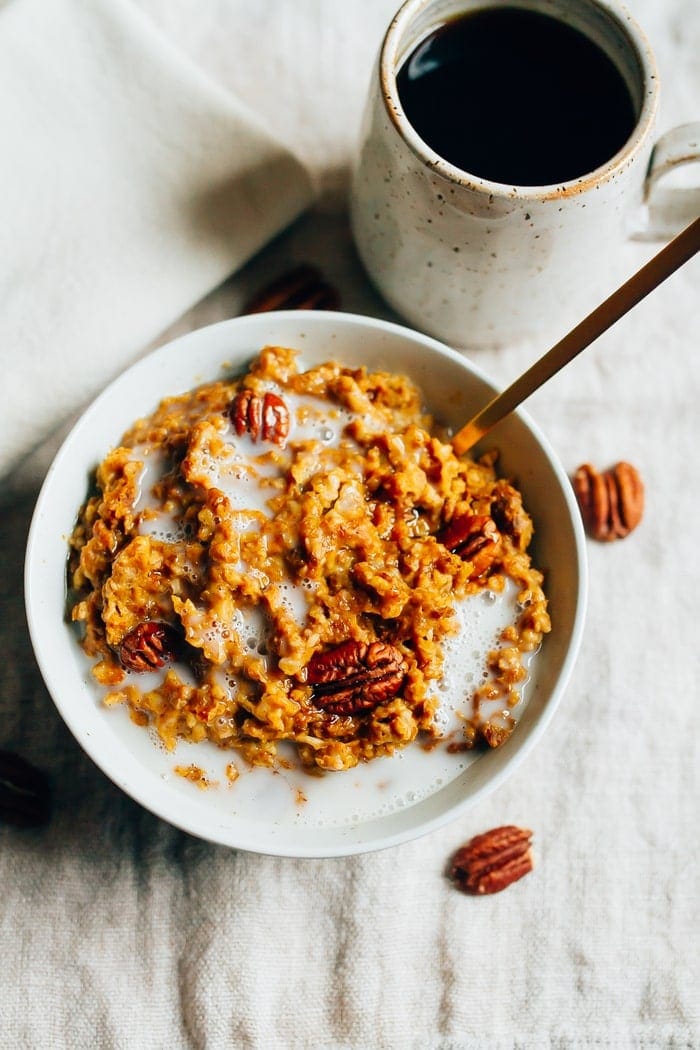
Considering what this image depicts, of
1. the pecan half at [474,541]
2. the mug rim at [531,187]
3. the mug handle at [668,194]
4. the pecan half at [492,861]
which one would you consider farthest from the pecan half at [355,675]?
the mug handle at [668,194]

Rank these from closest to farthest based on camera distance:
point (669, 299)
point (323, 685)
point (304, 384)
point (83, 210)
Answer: point (323, 685) < point (304, 384) < point (83, 210) < point (669, 299)

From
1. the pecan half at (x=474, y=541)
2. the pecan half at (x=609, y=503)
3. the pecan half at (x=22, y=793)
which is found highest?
the pecan half at (x=474, y=541)

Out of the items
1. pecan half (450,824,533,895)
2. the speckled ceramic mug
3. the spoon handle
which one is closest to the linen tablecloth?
pecan half (450,824,533,895)

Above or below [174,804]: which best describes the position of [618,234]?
above

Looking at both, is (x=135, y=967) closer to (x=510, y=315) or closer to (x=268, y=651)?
(x=268, y=651)

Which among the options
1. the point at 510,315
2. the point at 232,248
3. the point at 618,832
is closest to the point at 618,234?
the point at 510,315

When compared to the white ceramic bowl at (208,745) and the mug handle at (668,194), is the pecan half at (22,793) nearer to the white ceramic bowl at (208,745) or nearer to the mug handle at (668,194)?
the white ceramic bowl at (208,745)
